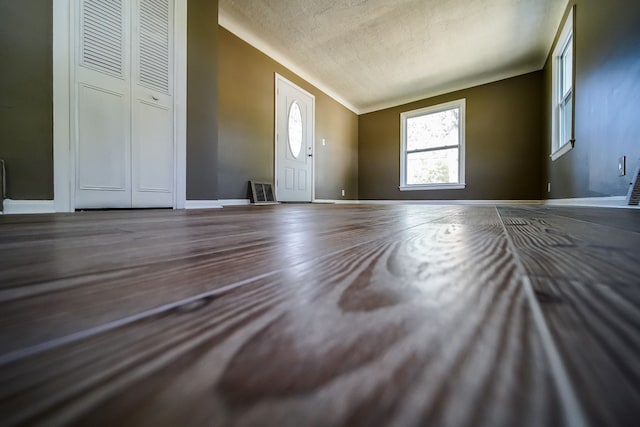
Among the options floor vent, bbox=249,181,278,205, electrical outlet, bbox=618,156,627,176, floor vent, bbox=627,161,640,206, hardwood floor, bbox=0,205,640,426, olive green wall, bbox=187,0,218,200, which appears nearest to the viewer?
hardwood floor, bbox=0,205,640,426

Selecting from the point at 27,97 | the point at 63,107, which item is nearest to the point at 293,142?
the point at 63,107

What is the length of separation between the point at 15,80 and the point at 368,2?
9.84ft

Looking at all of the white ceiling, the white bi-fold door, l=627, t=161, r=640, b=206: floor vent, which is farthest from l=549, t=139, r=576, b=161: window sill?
the white bi-fold door

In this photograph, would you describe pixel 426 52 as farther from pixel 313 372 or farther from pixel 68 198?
pixel 313 372

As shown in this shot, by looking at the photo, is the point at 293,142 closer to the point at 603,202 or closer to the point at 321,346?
the point at 603,202

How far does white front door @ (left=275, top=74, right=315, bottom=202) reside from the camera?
14.0 ft

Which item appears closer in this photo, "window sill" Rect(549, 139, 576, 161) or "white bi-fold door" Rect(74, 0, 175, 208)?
"white bi-fold door" Rect(74, 0, 175, 208)

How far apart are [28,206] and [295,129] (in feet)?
11.5

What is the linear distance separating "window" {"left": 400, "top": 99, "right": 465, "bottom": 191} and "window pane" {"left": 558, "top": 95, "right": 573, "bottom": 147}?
5.51 ft

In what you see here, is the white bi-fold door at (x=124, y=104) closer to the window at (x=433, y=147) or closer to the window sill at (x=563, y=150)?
the window sill at (x=563, y=150)

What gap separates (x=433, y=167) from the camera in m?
5.46

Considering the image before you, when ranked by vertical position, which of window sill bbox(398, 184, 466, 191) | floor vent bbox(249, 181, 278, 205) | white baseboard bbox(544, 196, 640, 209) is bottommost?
white baseboard bbox(544, 196, 640, 209)

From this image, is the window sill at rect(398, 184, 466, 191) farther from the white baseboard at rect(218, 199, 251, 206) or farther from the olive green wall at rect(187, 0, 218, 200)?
the olive green wall at rect(187, 0, 218, 200)

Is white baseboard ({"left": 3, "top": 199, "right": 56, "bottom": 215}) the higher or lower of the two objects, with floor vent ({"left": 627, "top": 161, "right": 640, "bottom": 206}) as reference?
lower
